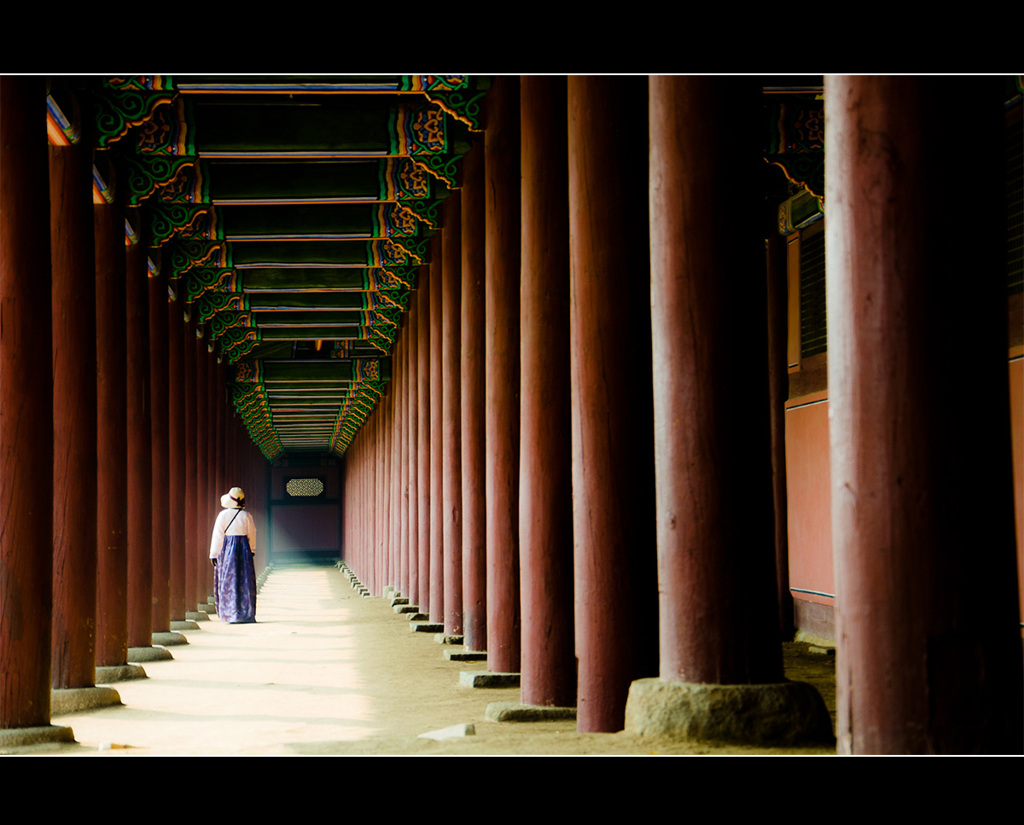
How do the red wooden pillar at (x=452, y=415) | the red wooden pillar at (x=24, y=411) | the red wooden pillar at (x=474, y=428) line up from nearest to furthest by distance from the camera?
the red wooden pillar at (x=24, y=411) < the red wooden pillar at (x=474, y=428) < the red wooden pillar at (x=452, y=415)

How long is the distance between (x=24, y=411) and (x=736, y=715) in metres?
4.09

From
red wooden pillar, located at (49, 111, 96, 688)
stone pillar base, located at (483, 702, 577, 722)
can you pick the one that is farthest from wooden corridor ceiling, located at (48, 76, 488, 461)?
stone pillar base, located at (483, 702, 577, 722)

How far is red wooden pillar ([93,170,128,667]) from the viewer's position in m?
9.92

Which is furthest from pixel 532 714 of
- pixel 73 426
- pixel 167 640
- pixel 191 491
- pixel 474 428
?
pixel 191 491

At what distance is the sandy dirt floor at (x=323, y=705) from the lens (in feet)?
14.1

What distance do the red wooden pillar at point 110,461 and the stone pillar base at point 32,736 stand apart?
3513mm

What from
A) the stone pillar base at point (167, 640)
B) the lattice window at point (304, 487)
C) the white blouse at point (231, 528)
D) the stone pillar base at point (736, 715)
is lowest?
the stone pillar base at point (167, 640)

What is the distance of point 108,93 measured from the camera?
9.28 meters

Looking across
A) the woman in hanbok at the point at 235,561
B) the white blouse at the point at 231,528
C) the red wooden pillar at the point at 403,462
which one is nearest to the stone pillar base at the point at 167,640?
the woman in hanbok at the point at 235,561

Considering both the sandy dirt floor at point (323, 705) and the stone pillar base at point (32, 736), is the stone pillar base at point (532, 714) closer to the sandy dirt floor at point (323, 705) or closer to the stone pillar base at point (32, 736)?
the sandy dirt floor at point (323, 705)
